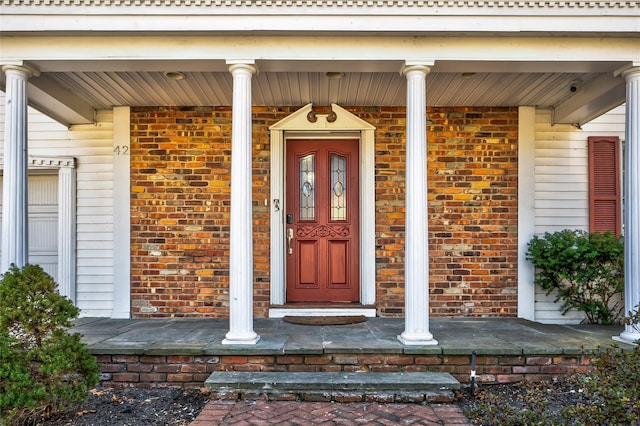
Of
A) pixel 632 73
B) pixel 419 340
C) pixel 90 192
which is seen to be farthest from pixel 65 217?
pixel 632 73

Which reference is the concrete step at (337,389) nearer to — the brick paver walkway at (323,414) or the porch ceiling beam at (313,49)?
the brick paver walkway at (323,414)

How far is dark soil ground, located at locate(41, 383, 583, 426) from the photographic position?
10.4 ft

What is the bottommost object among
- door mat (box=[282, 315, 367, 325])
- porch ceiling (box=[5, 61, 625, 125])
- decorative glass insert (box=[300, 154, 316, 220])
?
door mat (box=[282, 315, 367, 325])

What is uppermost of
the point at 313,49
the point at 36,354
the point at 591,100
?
the point at 313,49

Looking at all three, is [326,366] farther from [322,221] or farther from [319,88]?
[319,88]

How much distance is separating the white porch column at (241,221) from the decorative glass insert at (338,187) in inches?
69.5

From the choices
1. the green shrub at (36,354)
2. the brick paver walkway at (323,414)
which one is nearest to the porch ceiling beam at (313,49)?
the green shrub at (36,354)

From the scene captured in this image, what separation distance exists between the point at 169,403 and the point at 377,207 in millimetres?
3053

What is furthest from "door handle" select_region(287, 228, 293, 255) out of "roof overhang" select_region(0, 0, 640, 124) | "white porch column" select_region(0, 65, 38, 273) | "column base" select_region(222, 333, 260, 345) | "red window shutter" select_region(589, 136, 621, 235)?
"red window shutter" select_region(589, 136, 621, 235)

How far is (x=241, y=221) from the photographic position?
3869mm

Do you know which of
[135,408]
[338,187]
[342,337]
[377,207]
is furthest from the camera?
[338,187]

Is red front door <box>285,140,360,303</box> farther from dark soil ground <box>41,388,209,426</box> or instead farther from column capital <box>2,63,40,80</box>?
column capital <box>2,63,40,80</box>

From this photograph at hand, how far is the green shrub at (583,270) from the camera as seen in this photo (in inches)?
191

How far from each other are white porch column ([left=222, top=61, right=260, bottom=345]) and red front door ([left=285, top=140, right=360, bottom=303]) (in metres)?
1.58
